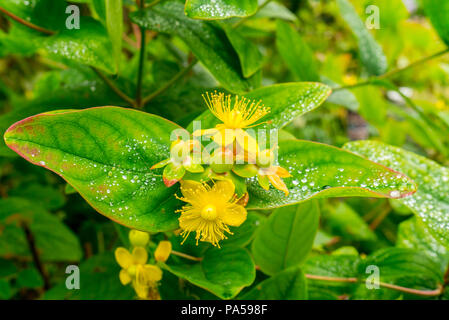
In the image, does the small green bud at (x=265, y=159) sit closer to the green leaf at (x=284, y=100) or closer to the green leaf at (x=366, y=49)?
the green leaf at (x=284, y=100)

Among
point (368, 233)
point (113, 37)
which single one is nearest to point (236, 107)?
point (113, 37)

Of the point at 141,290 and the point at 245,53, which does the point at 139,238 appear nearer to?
the point at 141,290

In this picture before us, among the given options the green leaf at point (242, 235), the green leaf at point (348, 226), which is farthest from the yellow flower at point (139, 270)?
the green leaf at point (348, 226)

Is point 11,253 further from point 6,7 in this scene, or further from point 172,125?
point 172,125

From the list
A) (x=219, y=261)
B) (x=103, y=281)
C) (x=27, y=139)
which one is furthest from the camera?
(x=103, y=281)

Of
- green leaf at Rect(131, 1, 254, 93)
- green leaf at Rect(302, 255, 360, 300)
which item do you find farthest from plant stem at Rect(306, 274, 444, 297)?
green leaf at Rect(131, 1, 254, 93)

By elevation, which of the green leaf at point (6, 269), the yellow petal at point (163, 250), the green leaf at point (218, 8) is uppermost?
the green leaf at point (218, 8)
